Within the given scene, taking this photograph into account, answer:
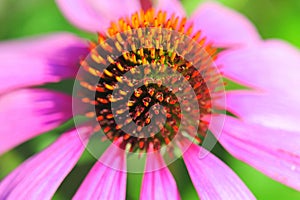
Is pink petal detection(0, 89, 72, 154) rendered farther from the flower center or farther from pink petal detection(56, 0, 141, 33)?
pink petal detection(56, 0, 141, 33)

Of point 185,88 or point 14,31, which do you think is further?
point 14,31

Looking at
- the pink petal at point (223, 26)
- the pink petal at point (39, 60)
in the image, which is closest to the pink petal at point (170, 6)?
the pink petal at point (223, 26)

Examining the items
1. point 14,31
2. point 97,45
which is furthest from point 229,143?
point 14,31

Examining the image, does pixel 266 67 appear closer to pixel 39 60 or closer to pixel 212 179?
pixel 212 179

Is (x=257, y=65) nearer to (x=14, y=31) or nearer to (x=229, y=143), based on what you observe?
(x=229, y=143)

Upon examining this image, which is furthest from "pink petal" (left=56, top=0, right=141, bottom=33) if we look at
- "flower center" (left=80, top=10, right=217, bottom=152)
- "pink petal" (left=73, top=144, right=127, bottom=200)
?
"pink petal" (left=73, top=144, right=127, bottom=200)

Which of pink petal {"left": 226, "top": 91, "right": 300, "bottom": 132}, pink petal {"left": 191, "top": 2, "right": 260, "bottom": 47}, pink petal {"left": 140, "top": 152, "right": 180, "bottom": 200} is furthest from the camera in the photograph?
pink petal {"left": 191, "top": 2, "right": 260, "bottom": 47}
